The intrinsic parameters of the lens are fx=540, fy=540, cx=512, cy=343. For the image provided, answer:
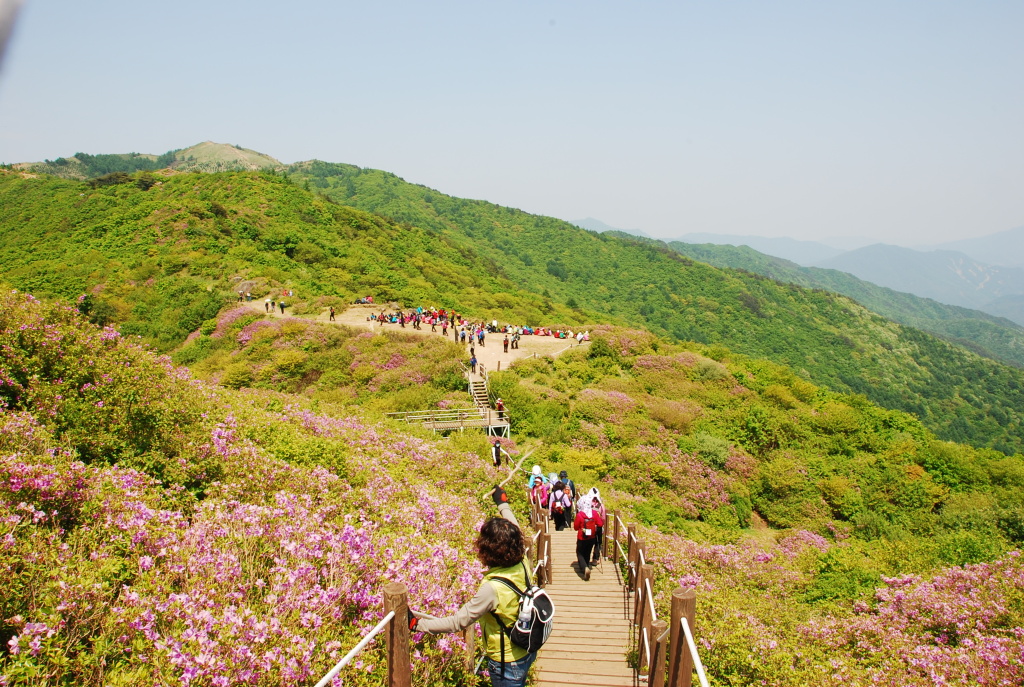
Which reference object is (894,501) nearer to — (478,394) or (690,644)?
(478,394)

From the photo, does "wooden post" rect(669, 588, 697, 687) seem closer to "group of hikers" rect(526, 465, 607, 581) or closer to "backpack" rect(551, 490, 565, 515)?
"group of hikers" rect(526, 465, 607, 581)

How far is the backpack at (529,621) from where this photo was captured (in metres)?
3.88

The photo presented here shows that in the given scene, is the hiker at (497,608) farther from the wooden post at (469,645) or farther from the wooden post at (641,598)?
the wooden post at (641,598)

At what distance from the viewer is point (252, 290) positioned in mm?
39094

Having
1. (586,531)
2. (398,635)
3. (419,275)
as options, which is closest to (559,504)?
(586,531)

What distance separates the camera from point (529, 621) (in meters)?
3.89

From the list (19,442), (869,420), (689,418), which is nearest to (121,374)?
(19,442)

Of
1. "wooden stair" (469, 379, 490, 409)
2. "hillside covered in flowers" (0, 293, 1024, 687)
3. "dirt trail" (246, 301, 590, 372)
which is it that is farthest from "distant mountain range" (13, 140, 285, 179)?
"hillside covered in flowers" (0, 293, 1024, 687)

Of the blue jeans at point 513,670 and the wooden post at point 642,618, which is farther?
the wooden post at point 642,618

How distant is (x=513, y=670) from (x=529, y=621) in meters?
0.48

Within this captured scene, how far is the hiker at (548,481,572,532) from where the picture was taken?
11906mm

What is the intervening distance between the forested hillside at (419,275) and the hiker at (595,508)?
3127 cm

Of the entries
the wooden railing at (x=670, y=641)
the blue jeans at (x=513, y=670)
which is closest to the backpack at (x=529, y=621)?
the blue jeans at (x=513, y=670)

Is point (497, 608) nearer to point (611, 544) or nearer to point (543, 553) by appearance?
point (543, 553)
